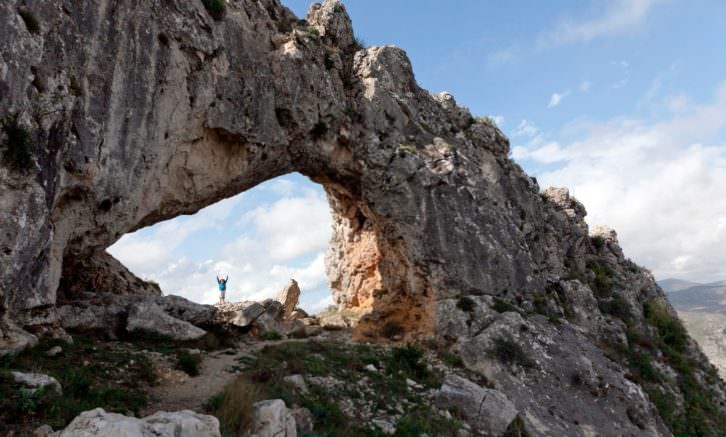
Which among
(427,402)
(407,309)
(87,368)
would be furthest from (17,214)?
(407,309)

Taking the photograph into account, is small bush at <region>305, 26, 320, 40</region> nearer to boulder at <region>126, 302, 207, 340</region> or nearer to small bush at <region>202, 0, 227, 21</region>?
small bush at <region>202, 0, 227, 21</region>

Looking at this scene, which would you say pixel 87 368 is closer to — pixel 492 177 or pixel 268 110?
pixel 268 110

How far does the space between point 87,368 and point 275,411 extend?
15.5ft

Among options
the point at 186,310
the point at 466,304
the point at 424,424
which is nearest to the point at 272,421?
the point at 424,424

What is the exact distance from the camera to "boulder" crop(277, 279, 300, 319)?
29031mm

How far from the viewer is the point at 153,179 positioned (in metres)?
14.2

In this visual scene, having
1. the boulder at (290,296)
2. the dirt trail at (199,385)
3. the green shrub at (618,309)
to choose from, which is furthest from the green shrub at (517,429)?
the boulder at (290,296)

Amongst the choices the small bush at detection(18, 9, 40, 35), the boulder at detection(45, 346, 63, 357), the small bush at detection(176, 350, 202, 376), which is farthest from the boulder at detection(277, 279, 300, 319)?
the small bush at detection(18, 9, 40, 35)

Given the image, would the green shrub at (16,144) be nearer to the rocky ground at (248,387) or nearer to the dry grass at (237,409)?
the rocky ground at (248,387)

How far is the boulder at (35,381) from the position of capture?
7.38 m

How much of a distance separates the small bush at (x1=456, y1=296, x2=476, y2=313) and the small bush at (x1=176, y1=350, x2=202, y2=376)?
10431 mm

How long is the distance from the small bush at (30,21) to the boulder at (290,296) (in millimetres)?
A: 20368

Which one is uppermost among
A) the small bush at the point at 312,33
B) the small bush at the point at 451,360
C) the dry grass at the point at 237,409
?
the small bush at the point at 312,33

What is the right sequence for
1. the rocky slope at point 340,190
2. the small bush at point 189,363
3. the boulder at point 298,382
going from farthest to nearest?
the small bush at point 189,363, the boulder at point 298,382, the rocky slope at point 340,190
